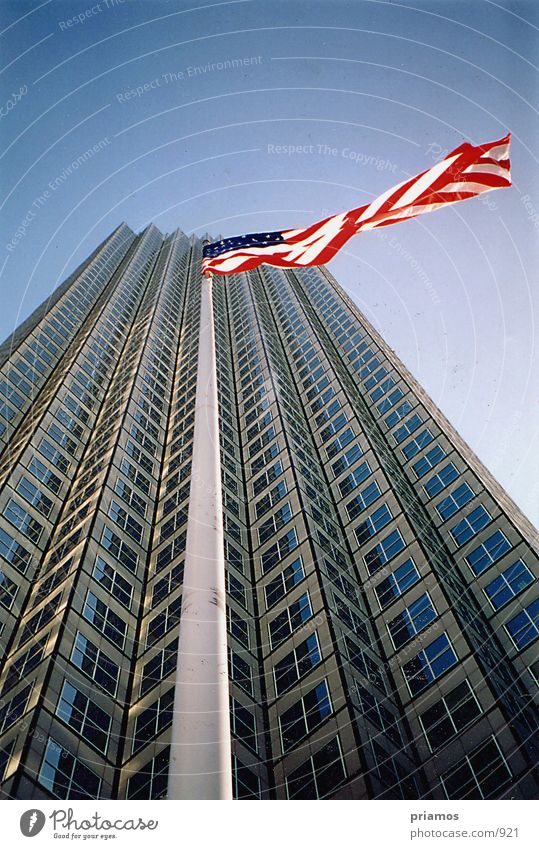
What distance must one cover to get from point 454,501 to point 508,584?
11139 mm

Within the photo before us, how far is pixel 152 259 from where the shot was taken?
13888 cm

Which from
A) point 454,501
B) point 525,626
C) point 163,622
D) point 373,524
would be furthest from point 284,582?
point 454,501

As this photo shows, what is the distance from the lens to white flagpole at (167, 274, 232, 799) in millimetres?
8938

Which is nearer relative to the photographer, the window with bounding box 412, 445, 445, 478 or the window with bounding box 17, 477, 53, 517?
the window with bounding box 17, 477, 53, 517

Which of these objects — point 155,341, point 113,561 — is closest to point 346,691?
point 113,561

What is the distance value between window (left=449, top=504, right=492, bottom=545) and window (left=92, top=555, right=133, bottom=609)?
994 inches

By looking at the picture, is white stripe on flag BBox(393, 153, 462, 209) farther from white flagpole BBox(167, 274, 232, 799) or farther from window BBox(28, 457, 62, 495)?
window BBox(28, 457, 62, 495)

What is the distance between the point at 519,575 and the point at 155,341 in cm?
5439

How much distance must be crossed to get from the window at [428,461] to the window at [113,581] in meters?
29.4

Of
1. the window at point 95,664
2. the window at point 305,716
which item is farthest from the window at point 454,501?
the window at point 95,664

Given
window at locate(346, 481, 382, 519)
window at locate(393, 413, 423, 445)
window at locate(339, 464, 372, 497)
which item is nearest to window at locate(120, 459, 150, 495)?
window at locate(339, 464, 372, 497)

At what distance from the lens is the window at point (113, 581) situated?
4175cm
